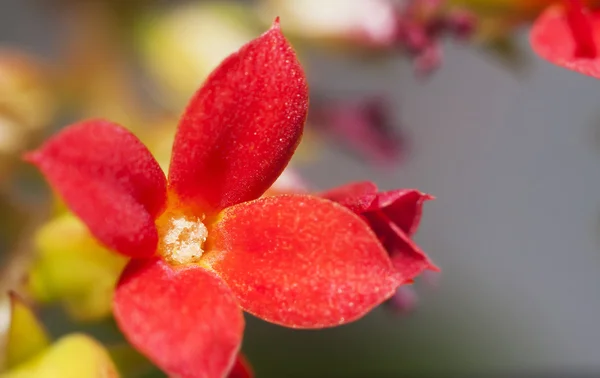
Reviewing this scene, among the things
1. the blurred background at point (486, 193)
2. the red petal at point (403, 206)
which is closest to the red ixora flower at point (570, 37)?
the red petal at point (403, 206)

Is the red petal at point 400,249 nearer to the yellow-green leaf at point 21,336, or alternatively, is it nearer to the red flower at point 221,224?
the red flower at point 221,224

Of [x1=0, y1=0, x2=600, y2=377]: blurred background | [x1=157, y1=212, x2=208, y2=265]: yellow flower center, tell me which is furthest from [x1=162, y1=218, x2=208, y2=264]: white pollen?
[x1=0, y1=0, x2=600, y2=377]: blurred background

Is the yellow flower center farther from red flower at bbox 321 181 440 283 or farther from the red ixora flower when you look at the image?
the red ixora flower

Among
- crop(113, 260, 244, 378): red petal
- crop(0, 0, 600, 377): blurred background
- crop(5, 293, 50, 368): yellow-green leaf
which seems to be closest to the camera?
crop(113, 260, 244, 378): red petal

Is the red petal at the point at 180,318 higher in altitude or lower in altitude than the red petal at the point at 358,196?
lower

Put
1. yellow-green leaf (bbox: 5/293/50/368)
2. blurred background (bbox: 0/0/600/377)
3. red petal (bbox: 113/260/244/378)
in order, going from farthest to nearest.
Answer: blurred background (bbox: 0/0/600/377), yellow-green leaf (bbox: 5/293/50/368), red petal (bbox: 113/260/244/378)

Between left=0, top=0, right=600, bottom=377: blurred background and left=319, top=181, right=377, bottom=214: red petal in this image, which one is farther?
left=0, top=0, right=600, bottom=377: blurred background
